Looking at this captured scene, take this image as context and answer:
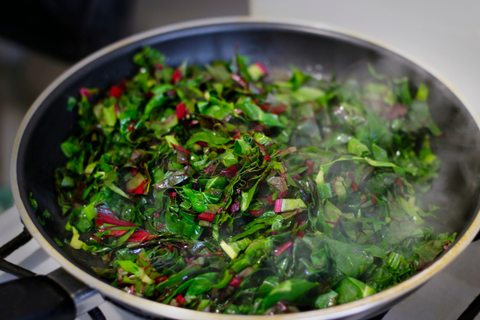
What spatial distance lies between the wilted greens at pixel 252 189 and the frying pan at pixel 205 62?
0.04 meters

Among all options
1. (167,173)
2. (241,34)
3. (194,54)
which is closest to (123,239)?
(167,173)

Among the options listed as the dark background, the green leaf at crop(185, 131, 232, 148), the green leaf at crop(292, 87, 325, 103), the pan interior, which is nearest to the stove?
the pan interior

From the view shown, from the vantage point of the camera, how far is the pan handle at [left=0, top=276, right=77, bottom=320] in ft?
1.95

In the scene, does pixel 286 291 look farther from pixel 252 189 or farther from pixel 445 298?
pixel 445 298

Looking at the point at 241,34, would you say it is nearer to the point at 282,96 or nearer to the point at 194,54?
the point at 194,54

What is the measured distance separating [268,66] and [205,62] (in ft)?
0.87

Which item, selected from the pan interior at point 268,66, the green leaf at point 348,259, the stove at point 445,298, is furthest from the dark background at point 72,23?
the green leaf at point 348,259

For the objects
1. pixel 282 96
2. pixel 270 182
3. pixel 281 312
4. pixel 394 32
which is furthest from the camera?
pixel 394 32

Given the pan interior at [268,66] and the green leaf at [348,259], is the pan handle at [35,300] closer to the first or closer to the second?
the pan interior at [268,66]

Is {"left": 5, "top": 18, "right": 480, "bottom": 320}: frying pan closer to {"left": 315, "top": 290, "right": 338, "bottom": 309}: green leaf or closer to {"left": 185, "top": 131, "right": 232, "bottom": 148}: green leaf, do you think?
{"left": 315, "top": 290, "right": 338, "bottom": 309}: green leaf

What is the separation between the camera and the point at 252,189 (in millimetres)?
821

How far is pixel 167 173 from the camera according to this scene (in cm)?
89

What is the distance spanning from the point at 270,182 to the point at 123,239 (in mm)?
408

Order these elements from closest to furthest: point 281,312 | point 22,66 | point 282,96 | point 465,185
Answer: point 281,312 → point 465,185 → point 282,96 → point 22,66
